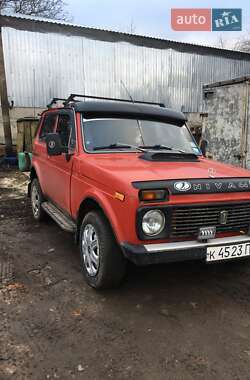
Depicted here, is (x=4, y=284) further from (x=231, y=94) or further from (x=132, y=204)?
(x=231, y=94)

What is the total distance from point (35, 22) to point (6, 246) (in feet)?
46.0

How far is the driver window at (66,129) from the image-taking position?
460 centimetres

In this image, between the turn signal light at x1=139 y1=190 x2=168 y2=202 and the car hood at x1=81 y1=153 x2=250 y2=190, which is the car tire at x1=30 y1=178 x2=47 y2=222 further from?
the turn signal light at x1=139 y1=190 x2=168 y2=202

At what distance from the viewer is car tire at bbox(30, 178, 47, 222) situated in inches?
242

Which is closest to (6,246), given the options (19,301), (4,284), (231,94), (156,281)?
(4,284)

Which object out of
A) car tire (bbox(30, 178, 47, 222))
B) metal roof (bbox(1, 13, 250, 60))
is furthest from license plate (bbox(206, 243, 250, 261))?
metal roof (bbox(1, 13, 250, 60))

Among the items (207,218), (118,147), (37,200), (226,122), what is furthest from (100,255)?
(226,122)

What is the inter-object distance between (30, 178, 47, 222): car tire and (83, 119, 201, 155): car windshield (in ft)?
6.64

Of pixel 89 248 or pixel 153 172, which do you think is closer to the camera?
pixel 153 172

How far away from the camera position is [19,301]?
3668 mm

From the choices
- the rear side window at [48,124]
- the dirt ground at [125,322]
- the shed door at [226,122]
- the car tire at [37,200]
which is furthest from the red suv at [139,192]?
the shed door at [226,122]

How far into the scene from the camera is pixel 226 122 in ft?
28.3

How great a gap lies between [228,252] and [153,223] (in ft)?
2.69

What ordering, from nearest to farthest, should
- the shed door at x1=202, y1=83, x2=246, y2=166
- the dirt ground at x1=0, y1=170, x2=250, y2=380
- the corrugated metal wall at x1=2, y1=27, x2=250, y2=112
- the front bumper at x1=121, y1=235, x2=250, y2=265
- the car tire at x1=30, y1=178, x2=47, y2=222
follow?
the dirt ground at x1=0, y1=170, x2=250, y2=380
the front bumper at x1=121, y1=235, x2=250, y2=265
the car tire at x1=30, y1=178, x2=47, y2=222
the shed door at x1=202, y1=83, x2=246, y2=166
the corrugated metal wall at x1=2, y1=27, x2=250, y2=112
